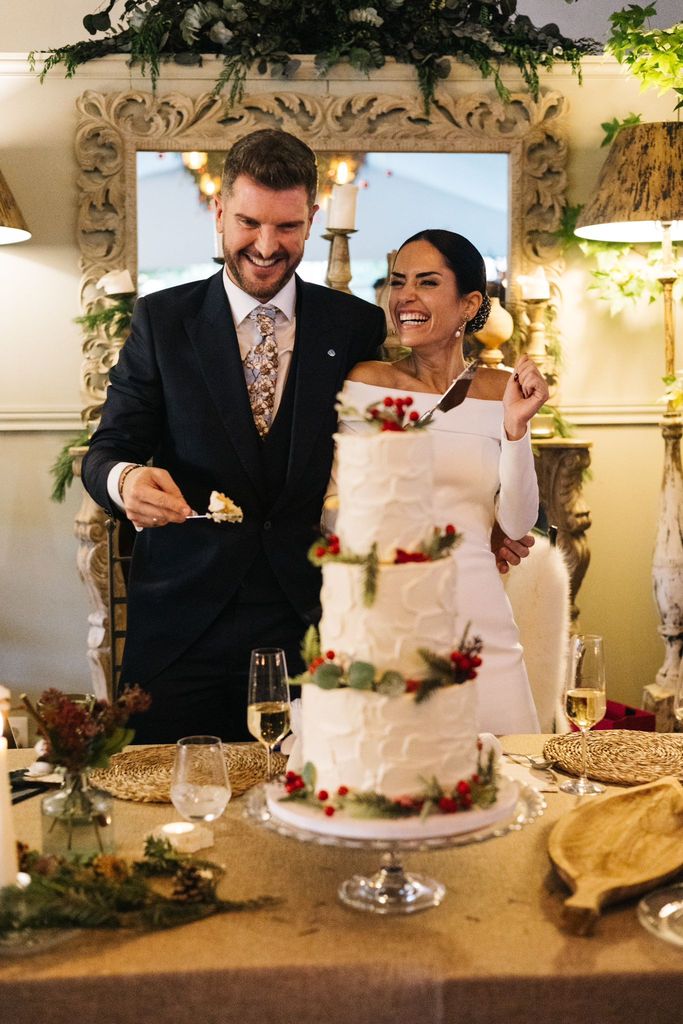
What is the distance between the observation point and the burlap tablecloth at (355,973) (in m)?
1.18

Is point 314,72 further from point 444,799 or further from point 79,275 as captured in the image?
point 444,799

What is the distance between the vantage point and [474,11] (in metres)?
4.21

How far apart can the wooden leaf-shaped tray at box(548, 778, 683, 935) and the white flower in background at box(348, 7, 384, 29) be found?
10.5 feet

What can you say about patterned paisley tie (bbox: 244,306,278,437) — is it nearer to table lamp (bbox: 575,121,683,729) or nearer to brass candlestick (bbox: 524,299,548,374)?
table lamp (bbox: 575,121,683,729)

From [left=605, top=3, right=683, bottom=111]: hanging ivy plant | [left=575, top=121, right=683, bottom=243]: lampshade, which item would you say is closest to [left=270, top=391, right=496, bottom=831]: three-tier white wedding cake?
[left=575, top=121, right=683, bottom=243]: lampshade

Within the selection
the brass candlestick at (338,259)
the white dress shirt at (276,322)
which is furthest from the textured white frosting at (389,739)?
the brass candlestick at (338,259)

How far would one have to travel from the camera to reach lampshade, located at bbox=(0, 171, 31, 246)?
13.0 feet

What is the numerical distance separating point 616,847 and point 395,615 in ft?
1.47

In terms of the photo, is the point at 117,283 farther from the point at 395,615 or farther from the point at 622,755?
the point at 395,615

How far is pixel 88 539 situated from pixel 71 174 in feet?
4.39

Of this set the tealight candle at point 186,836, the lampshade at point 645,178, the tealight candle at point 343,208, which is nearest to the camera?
the tealight candle at point 186,836

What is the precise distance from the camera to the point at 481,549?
8.43 ft

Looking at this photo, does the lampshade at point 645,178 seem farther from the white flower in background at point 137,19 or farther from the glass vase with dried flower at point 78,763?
the glass vase with dried flower at point 78,763

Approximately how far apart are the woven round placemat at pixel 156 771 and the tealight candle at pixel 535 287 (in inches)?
110
